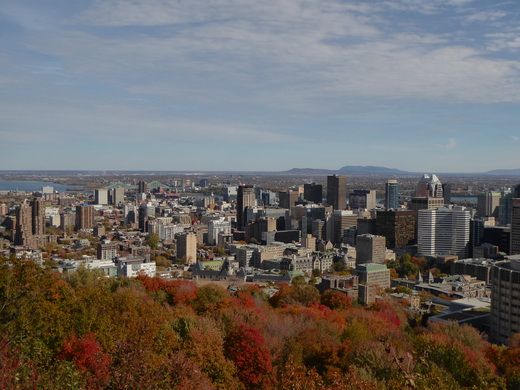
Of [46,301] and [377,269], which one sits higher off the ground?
[46,301]

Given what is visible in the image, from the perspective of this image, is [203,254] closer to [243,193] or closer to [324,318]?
[243,193]

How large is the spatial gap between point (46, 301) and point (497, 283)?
38.9ft

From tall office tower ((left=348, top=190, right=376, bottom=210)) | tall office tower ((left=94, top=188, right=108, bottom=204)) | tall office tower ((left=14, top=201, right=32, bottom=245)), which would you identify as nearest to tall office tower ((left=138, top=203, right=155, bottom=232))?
tall office tower ((left=14, top=201, right=32, bottom=245))

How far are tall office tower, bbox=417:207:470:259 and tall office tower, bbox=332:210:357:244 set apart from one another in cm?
942

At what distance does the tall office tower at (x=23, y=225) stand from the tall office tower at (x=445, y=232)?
2819cm

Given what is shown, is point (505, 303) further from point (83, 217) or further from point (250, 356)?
point (83, 217)

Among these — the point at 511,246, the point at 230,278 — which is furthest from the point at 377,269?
the point at 511,246

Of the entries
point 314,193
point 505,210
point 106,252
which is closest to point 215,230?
point 106,252

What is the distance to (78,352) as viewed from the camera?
7.96 meters

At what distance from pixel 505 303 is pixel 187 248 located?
26.1m

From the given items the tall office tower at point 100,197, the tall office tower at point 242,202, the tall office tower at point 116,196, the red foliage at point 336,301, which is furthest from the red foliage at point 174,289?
the tall office tower at point 116,196

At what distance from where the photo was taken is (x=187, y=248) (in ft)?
127

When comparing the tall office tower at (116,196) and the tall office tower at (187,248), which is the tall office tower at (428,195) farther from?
the tall office tower at (116,196)

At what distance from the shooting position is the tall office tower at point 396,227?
4153 cm
